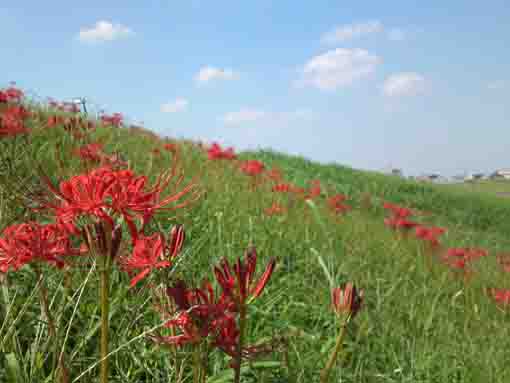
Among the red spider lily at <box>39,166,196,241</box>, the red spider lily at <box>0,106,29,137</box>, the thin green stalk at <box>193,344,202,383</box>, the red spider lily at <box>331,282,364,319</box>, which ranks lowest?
the thin green stalk at <box>193,344,202,383</box>

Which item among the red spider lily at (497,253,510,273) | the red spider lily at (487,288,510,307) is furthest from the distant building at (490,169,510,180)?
the red spider lily at (487,288,510,307)

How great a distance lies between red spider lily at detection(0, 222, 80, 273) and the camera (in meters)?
0.64

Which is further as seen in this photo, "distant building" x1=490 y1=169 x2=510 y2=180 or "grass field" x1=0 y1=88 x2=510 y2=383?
"distant building" x1=490 y1=169 x2=510 y2=180

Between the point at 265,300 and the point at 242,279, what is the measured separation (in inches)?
47.1

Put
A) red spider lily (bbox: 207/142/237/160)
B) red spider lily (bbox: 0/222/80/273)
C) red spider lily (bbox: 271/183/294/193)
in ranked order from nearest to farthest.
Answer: red spider lily (bbox: 0/222/80/273)
red spider lily (bbox: 207/142/237/160)
red spider lily (bbox: 271/183/294/193)

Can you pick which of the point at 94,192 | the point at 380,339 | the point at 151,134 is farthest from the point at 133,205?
the point at 151,134

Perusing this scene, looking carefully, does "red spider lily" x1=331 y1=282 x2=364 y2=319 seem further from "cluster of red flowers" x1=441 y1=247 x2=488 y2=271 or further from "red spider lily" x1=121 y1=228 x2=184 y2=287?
"cluster of red flowers" x1=441 y1=247 x2=488 y2=271

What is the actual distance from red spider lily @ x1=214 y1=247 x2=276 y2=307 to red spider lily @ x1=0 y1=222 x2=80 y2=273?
0.23m

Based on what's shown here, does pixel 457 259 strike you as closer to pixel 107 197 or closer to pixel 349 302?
pixel 349 302

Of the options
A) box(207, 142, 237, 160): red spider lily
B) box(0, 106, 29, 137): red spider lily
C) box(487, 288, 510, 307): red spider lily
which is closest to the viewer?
box(0, 106, 29, 137): red spider lily

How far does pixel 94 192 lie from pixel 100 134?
11.4 ft

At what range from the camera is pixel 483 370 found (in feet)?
5.67

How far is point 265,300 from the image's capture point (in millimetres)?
1730

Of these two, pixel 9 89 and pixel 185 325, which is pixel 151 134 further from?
pixel 185 325
